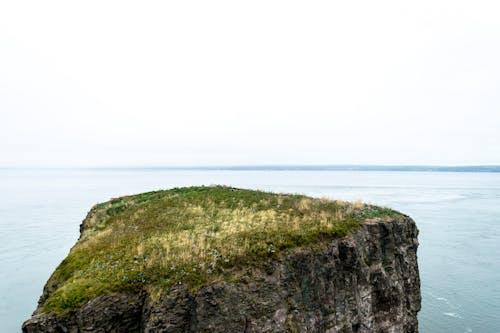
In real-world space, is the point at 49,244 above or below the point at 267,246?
below

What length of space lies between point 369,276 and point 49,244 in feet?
235

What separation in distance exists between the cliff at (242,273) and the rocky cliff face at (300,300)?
0.05 m

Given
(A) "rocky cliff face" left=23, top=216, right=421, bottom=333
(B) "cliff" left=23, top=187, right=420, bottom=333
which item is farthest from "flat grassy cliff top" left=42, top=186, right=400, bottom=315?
(A) "rocky cliff face" left=23, top=216, right=421, bottom=333

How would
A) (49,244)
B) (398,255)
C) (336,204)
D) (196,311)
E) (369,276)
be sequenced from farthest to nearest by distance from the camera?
1. (49,244)
2. (336,204)
3. (398,255)
4. (369,276)
5. (196,311)

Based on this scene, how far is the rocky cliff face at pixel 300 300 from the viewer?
1553 cm

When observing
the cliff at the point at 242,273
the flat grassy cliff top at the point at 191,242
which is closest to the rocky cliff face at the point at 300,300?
the cliff at the point at 242,273

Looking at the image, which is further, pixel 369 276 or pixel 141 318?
pixel 369 276

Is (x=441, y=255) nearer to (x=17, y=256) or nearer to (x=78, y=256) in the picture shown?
(x=78, y=256)

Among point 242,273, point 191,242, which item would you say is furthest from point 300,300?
point 191,242

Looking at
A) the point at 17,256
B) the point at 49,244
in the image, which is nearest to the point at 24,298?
the point at 17,256

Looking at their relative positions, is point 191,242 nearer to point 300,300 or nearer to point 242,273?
point 242,273

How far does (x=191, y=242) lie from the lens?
19.5 m

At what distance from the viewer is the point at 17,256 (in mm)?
60688

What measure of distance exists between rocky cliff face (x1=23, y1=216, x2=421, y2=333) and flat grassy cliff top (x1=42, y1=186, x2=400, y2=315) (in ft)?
2.02
